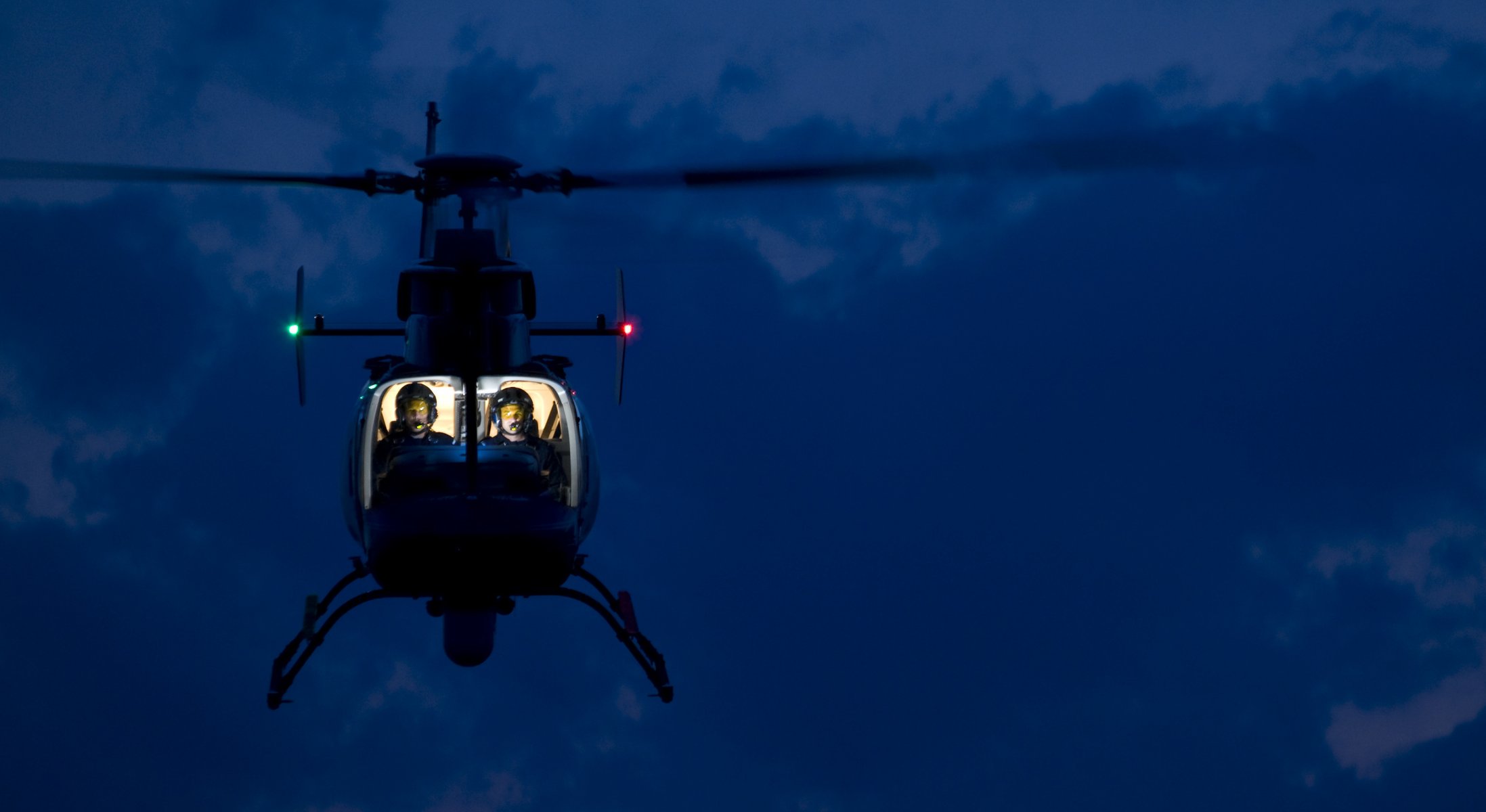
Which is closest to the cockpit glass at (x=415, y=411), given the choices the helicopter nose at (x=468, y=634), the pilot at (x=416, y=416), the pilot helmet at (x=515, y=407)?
the pilot at (x=416, y=416)

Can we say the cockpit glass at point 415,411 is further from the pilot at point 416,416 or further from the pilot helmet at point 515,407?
the pilot helmet at point 515,407

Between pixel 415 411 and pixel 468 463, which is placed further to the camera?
pixel 415 411

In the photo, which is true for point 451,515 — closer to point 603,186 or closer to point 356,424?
point 356,424

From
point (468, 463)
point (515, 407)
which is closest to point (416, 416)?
point (515, 407)

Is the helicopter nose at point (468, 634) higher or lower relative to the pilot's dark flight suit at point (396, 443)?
lower

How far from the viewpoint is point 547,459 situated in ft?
56.3

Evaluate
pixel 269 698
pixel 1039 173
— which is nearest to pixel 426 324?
pixel 269 698

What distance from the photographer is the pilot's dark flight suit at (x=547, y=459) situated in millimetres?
16047

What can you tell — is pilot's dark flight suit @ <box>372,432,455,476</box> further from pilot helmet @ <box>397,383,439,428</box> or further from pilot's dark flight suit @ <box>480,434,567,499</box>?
pilot's dark flight suit @ <box>480,434,567,499</box>

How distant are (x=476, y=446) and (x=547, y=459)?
2.77 meters

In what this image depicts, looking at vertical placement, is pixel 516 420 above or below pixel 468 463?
above

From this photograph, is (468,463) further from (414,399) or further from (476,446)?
(414,399)

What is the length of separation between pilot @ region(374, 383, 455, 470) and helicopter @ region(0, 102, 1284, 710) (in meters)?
0.02

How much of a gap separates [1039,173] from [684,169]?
11.0 feet
